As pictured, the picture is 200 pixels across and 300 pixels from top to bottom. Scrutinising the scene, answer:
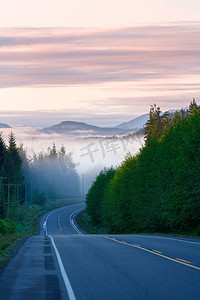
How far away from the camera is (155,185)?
2063 inches

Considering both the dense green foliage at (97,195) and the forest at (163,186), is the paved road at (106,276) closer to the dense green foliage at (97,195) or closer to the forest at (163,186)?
the forest at (163,186)

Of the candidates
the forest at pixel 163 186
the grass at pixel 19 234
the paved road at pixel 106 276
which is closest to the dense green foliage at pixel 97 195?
the grass at pixel 19 234

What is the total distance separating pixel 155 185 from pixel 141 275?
4001cm

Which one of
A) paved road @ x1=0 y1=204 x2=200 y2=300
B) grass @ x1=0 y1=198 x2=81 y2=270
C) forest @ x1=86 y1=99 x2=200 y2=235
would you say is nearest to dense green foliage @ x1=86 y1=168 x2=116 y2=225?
grass @ x1=0 y1=198 x2=81 y2=270

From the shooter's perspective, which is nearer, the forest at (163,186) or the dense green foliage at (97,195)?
the forest at (163,186)

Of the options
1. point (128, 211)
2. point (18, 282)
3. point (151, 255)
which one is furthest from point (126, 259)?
point (128, 211)

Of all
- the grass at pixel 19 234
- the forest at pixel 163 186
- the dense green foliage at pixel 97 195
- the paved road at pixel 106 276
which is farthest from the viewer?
the dense green foliage at pixel 97 195

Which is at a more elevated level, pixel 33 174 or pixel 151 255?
pixel 33 174

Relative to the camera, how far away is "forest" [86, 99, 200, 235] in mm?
37312

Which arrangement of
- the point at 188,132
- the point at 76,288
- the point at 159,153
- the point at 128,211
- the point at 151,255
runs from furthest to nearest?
the point at 128,211
the point at 159,153
the point at 188,132
the point at 151,255
the point at 76,288

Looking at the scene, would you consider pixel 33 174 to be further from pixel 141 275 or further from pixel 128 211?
pixel 141 275

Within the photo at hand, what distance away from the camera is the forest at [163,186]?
37312 millimetres

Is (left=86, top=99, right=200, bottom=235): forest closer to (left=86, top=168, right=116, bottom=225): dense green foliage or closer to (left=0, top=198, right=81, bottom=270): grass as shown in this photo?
(left=0, top=198, right=81, bottom=270): grass

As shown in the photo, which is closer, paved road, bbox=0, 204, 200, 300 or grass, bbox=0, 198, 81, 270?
paved road, bbox=0, 204, 200, 300
